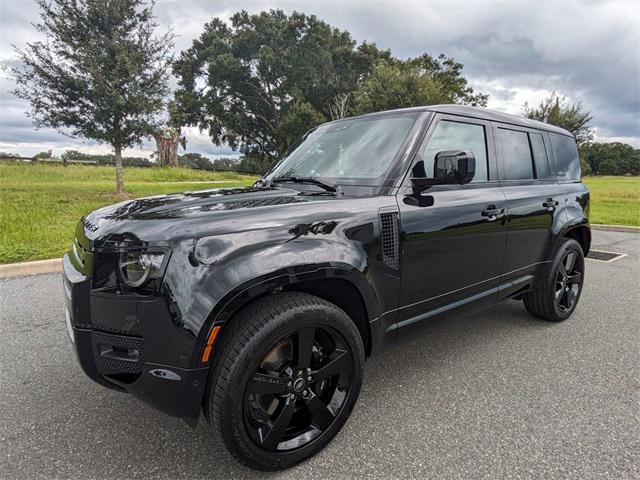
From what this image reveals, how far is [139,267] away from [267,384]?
30.2 inches

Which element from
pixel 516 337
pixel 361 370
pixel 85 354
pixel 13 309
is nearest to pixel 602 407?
pixel 516 337

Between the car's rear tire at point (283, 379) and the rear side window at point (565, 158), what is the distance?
2.93 meters

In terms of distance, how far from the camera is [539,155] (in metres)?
3.57

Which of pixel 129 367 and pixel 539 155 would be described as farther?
pixel 539 155

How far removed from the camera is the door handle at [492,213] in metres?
2.80

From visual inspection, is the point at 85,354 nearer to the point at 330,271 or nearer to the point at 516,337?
the point at 330,271

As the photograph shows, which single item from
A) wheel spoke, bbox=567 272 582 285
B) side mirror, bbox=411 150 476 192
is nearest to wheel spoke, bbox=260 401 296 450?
side mirror, bbox=411 150 476 192

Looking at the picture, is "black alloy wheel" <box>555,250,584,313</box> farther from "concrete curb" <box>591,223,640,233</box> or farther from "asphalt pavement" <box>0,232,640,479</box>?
"concrete curb" <box>591,223,640,233</box>

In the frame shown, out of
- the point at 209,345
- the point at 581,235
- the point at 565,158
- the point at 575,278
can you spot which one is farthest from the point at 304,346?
the point at 581,235

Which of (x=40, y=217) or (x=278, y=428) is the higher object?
(x=40, y=217)

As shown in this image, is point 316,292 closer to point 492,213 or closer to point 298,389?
point 298,389

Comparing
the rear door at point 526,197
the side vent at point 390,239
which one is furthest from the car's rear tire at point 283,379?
the rear door at point 526,197

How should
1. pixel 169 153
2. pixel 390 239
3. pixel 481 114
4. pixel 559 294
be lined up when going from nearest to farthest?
pixel 390 239
pixel 481 114
pixel 559 294
pixel 169 153

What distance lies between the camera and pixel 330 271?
1.97 meters
